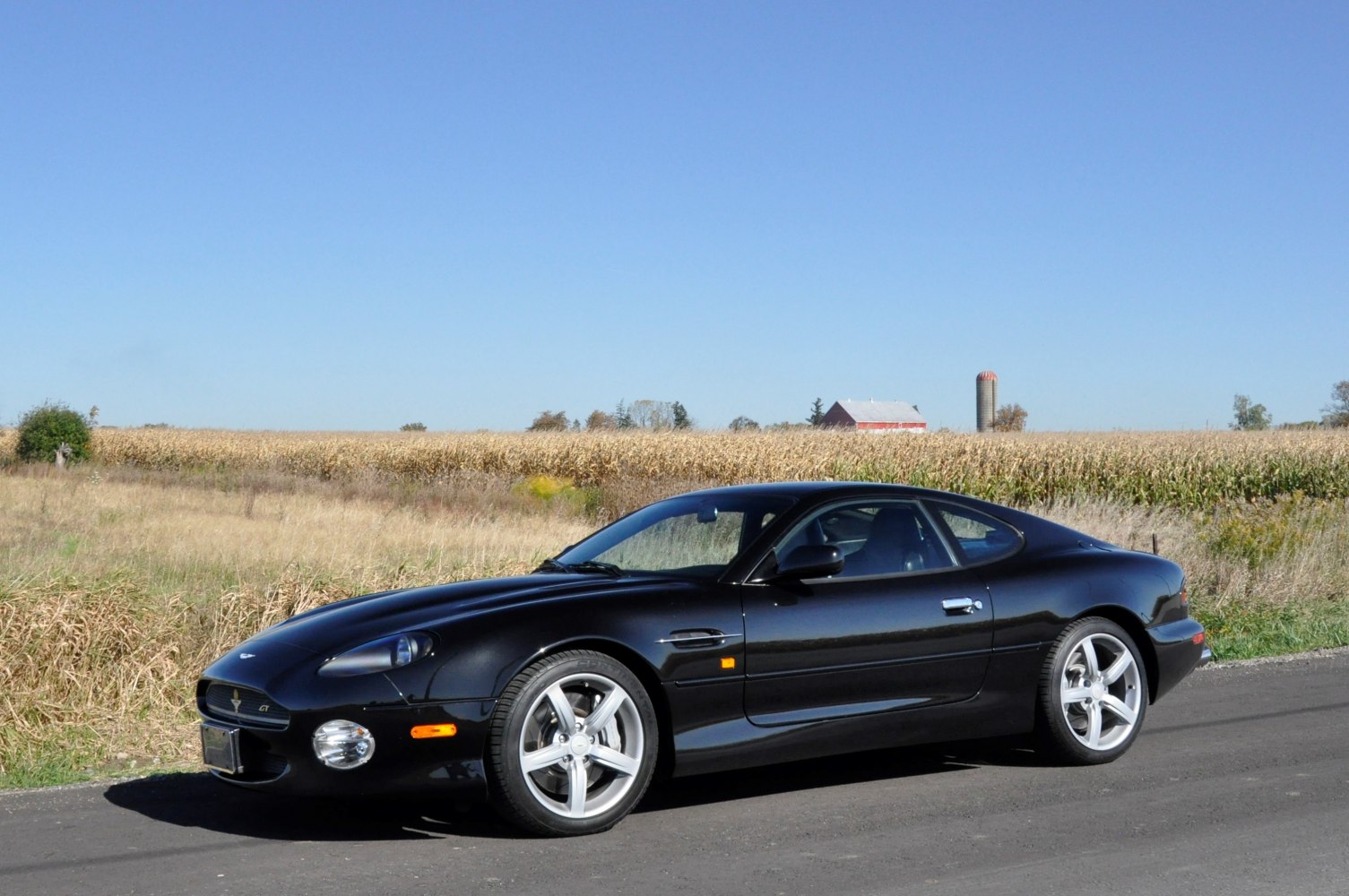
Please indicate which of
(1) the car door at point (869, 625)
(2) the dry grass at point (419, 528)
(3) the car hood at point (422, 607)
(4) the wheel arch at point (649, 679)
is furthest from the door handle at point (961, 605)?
(2) the dry grass at point (419, 528)

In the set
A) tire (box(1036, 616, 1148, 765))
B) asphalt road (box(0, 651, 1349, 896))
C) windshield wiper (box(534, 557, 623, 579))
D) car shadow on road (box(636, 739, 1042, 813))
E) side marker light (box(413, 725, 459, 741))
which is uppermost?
windshield wiper (box(534, 557, 623, 579))

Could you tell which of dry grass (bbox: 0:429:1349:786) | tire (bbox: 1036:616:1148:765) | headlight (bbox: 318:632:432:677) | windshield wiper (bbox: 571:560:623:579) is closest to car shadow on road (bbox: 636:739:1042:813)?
tire (bbox: 1036:616:1148:765)

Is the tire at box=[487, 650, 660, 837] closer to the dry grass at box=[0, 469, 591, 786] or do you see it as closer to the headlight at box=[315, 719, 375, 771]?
the headlight at box=[315, 719, 375, 771]

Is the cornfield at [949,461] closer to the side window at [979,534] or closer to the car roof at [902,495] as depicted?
the car roof at [902,495]

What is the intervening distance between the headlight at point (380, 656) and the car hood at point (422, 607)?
0.07 m

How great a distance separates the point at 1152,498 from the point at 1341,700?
21.9 meters

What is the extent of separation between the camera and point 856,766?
21.4 feet

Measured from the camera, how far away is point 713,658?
554 cm

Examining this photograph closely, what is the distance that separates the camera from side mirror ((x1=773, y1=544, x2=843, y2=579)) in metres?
5.70

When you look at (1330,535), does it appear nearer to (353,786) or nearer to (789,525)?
(789,525)

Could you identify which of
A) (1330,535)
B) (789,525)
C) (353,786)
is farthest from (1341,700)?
(1330,535)

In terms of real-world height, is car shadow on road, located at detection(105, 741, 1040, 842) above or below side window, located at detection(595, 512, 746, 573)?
below

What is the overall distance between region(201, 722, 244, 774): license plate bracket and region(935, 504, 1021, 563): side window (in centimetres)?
335

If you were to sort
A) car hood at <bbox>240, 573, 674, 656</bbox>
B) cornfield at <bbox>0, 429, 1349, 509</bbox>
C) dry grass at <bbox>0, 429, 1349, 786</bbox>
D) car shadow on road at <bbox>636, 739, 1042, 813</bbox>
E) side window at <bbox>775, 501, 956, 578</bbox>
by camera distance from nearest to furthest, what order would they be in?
car hood at <bbox>240, 573, 674, 656</bbox> < car shadow on road at <bbox>636, 739, 1042, 813</bbox> < side window at <bbox>775, 501, 956, 578</bbox> < dry grass at <bbox>0, 429, 1349, 786</bbox> < cornfield at <bbox>0, 429, 1349, 509</bbox>
